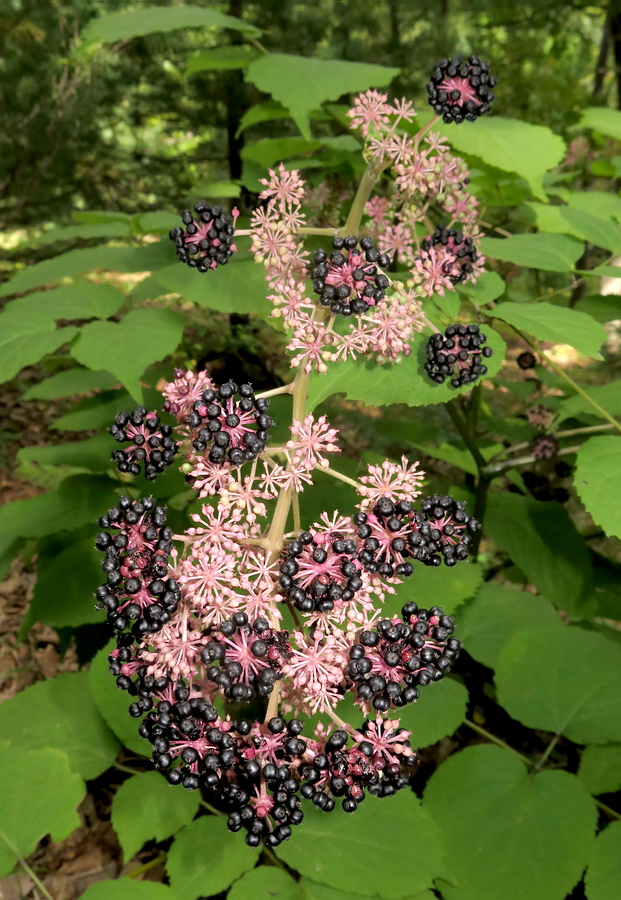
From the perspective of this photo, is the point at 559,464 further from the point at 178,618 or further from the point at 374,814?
the point at 178,618

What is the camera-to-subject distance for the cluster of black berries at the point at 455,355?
4.85 feet

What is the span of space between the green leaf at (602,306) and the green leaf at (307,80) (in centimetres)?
112

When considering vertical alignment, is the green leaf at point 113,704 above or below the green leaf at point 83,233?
below

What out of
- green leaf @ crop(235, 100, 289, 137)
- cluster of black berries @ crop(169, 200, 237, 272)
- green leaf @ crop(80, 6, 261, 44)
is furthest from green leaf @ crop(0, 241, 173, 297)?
cluster of black berries @ crop(169, 200, 237, 272)

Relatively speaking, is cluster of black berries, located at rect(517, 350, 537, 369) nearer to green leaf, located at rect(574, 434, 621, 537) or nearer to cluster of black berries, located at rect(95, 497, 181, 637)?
green leaf, located at rect(574, 434, 621, 537)

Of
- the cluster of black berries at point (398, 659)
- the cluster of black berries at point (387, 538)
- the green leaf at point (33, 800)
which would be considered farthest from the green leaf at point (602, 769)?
the green leaf at point (33, 800)

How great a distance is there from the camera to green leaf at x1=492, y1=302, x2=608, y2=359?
5.44 feet

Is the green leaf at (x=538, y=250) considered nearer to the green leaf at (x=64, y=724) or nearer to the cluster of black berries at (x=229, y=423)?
the cluster of black berries at (x=229, y=423)

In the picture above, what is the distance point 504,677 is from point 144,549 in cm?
155

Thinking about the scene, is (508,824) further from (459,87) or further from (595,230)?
(459,87)

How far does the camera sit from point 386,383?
1.50m

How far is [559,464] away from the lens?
3.23 meters

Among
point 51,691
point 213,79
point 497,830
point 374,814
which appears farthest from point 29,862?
point 213,79

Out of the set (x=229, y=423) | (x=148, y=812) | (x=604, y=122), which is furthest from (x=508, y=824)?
(x=604, y=122)
